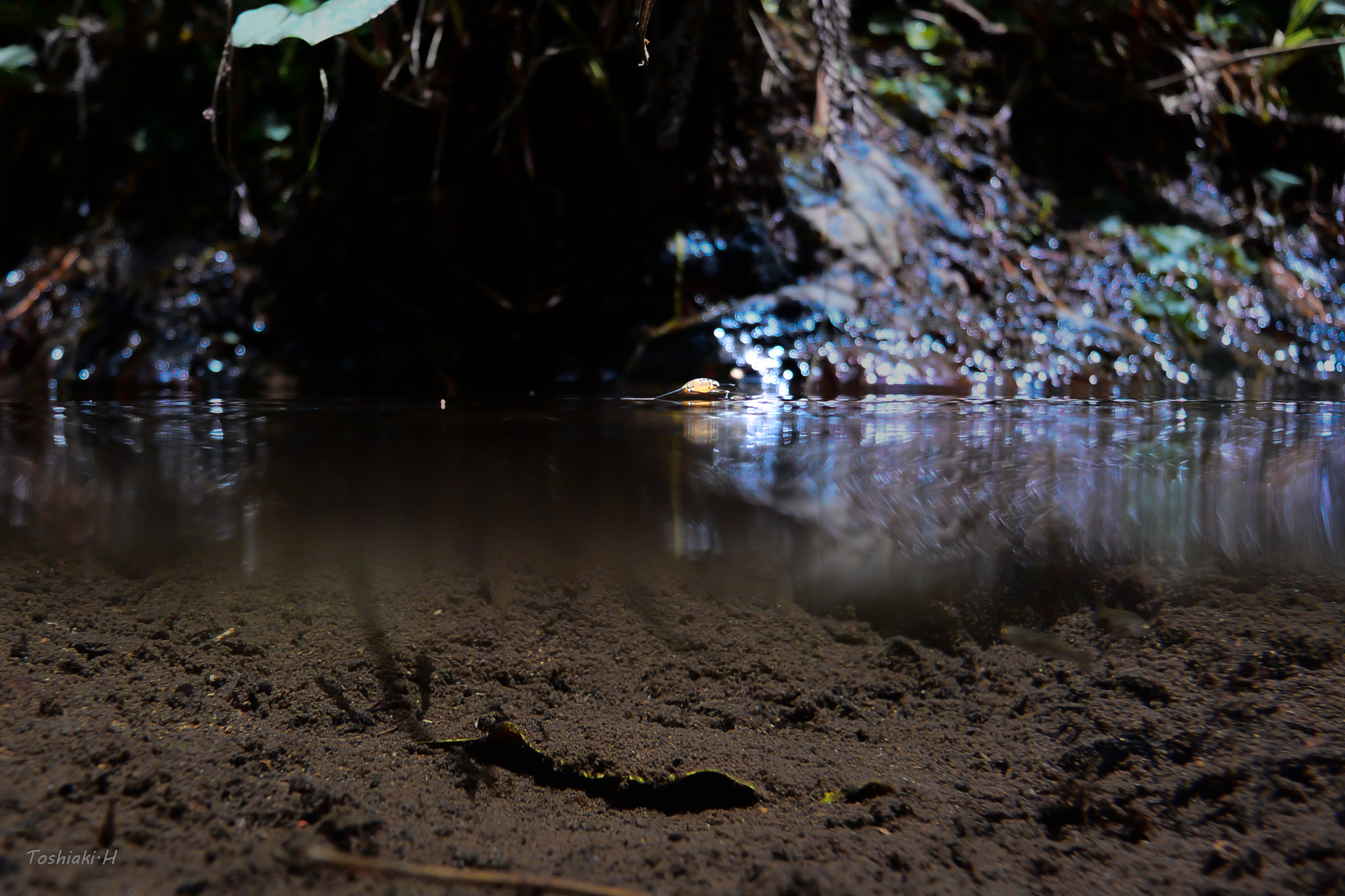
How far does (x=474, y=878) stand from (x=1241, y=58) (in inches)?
245

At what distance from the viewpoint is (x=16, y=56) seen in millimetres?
4656

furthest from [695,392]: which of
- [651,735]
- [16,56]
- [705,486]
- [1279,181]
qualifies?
[16,56]

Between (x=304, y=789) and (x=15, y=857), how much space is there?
1.55 feet

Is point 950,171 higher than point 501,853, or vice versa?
point 950,171

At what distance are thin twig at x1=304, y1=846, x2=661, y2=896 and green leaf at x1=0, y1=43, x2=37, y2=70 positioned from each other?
6162mm

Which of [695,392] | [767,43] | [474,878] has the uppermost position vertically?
[767,43]

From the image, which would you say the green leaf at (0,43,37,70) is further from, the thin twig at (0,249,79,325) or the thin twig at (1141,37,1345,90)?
the thin twig at (1141,37,1345,90)

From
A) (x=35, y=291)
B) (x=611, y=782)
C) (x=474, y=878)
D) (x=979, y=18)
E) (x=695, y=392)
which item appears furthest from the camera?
(x=979, y=18)

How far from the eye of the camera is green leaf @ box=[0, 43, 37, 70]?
4.61 meters

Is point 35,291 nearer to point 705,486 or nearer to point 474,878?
point 705,486

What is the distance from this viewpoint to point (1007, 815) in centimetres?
149

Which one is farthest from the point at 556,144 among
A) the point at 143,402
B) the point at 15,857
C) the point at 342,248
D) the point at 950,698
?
the point at 15,857

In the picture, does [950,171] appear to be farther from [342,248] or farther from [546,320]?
[342,248]

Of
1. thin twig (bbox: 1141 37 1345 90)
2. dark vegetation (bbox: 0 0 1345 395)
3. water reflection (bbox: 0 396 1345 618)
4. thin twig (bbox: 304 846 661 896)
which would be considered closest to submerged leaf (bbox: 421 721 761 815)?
thin twig (bbox: 304 846 661 896)
